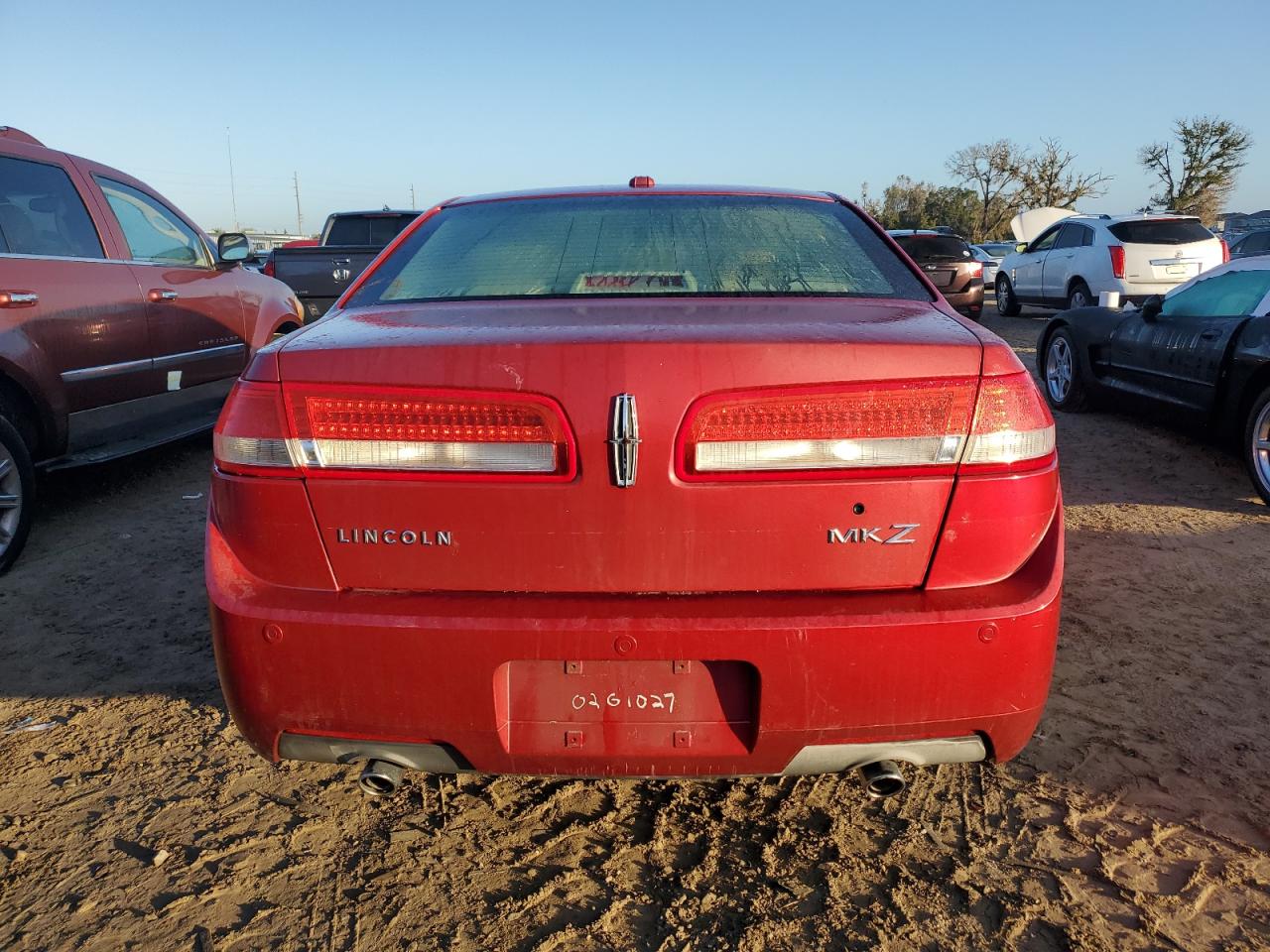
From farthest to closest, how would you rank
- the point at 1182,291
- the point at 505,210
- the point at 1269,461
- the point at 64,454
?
the point at 1182,291, the point at 1269,461, the point at 64,454, the point at 505,210

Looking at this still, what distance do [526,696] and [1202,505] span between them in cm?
507

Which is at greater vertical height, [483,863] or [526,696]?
[526,696]

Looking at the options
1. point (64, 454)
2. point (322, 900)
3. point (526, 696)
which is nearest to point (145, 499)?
point (64, 454)

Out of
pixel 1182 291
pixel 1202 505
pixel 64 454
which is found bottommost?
pixel 1202 505

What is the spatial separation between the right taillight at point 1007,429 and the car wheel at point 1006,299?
16.0 metres

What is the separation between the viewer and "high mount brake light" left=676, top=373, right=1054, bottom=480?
1913mm

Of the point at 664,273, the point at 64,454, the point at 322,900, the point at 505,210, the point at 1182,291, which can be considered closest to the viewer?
the point at 322,900

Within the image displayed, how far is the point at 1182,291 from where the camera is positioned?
682cm

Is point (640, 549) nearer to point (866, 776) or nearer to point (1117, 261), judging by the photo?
point (866, 776)

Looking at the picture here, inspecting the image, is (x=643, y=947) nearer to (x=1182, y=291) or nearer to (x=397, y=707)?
(x=397, y=707)

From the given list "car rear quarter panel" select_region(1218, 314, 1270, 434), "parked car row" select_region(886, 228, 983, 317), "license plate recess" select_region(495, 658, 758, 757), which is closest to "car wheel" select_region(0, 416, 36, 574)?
"license plate recess" select_region(495, 658, 758, 757)

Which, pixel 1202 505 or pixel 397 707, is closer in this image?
pixel 397 707

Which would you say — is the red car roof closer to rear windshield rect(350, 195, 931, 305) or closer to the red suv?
rear windshield rect(350, 195, 931, 305)

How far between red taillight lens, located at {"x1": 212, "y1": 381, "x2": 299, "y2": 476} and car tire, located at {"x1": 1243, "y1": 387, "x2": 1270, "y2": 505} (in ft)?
18.1
